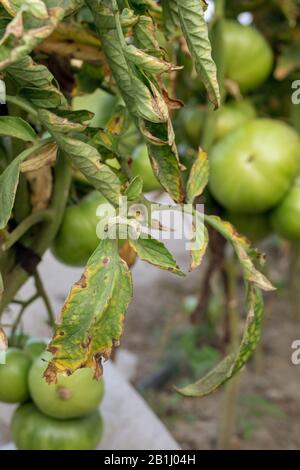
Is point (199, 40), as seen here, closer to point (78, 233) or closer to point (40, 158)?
point (40, 158)

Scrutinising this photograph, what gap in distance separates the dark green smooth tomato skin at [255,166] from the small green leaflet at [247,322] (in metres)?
0.41

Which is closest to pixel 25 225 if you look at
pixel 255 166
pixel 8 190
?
pixel 8 190

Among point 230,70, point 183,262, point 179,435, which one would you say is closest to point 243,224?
point 230,70

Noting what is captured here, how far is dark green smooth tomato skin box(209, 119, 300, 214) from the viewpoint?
3.13 feet

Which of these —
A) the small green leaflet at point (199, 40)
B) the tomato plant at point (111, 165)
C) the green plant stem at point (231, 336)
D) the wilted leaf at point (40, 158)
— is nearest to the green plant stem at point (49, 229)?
the tomato plant at point (111, 165)

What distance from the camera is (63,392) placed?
67cm

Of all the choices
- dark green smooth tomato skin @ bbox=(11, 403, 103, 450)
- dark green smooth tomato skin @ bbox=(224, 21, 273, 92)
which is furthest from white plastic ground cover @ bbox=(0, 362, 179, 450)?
dark green smooth tomato skin @ bbox=(224, 21, 273, 92)

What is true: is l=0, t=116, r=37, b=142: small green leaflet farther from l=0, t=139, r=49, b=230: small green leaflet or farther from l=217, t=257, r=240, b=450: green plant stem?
l=217, t=257, r=240, b=450: green plant stem

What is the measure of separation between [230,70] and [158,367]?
4.17 ft

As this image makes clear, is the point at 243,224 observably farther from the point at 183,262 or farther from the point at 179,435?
the point at 183,262

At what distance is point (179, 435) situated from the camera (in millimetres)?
1746

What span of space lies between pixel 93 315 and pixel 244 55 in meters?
0.73

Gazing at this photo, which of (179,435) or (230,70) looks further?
(179,435)

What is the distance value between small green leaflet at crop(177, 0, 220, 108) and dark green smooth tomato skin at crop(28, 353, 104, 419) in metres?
0.35
